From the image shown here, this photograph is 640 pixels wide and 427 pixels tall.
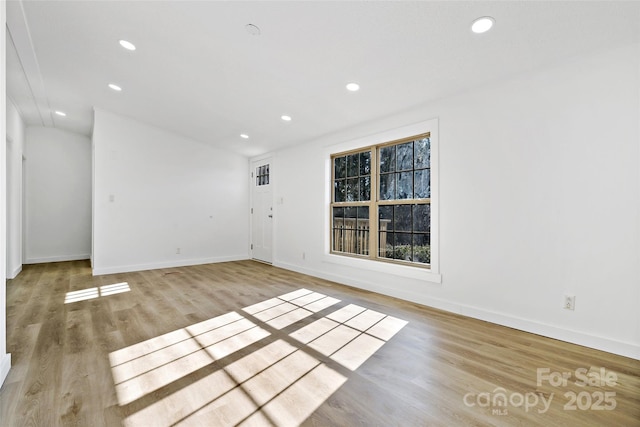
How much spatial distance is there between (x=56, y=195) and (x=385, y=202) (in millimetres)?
7089

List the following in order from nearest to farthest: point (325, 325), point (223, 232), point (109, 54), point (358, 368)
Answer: point (358, 368)
point (325, 325)
point (109, 54)
point (223, 232)

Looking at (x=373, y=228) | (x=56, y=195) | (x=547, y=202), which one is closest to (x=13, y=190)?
(x=56, y=195)

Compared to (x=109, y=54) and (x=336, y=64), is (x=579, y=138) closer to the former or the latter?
(x=336, y=64)

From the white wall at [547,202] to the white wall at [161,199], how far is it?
174 inches

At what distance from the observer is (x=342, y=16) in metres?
2.22

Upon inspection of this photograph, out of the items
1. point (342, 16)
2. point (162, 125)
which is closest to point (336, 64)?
point (342, 16)

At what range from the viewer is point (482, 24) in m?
2.10

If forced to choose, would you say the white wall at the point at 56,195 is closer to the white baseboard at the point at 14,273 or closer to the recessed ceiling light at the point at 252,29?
the white baseboard at the point at 14,273

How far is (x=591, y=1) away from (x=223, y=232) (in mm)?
6310

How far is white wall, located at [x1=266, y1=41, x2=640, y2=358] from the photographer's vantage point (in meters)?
2.17

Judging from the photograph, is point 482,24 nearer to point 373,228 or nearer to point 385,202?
point 385,202

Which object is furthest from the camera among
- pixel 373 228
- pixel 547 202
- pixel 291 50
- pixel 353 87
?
pixel 373 228

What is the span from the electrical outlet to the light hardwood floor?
30cm

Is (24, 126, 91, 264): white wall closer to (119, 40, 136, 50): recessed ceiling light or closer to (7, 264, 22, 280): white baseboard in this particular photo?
(7, 264, 22, 280): white baseboard
